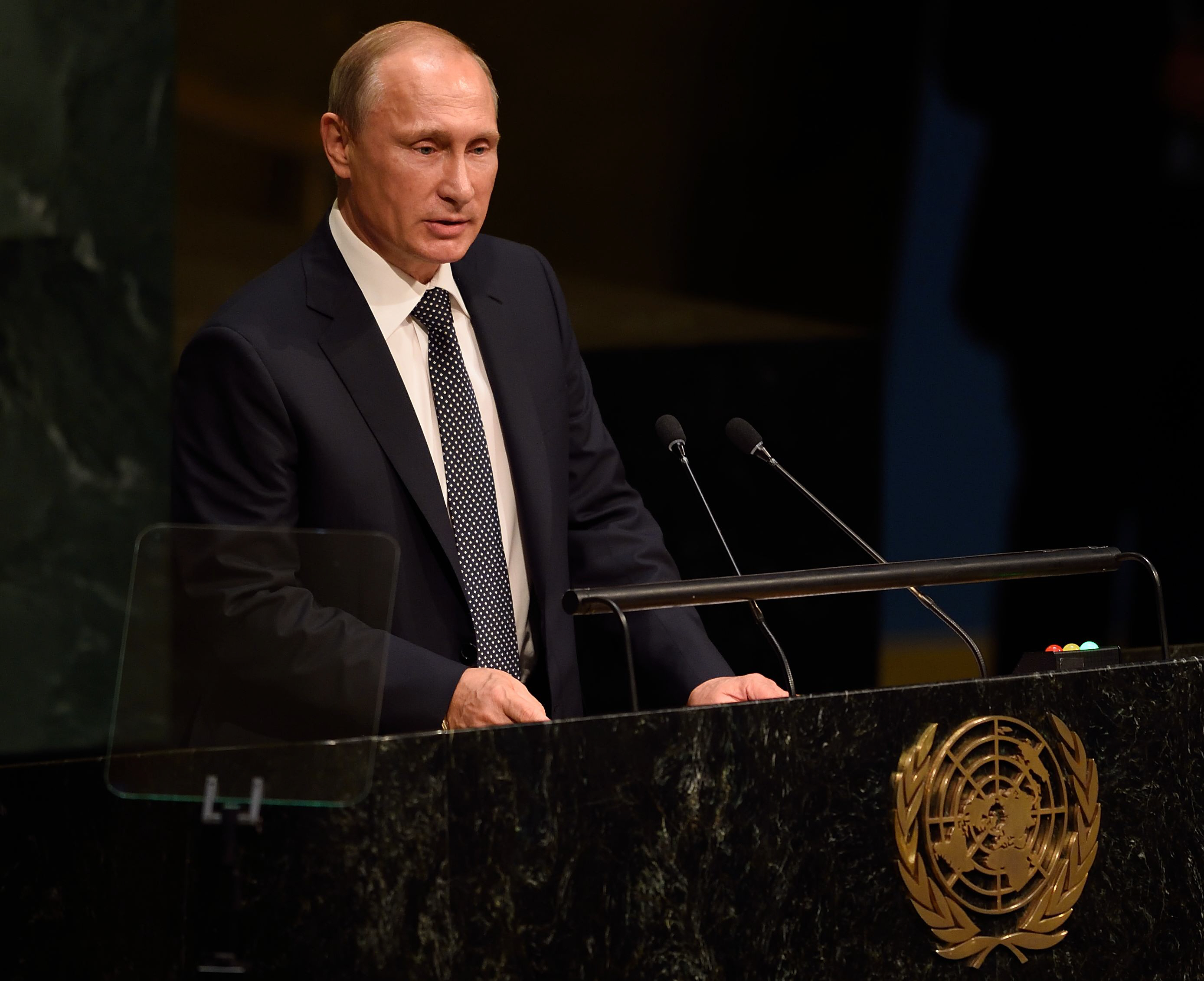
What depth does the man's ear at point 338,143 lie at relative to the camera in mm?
2559

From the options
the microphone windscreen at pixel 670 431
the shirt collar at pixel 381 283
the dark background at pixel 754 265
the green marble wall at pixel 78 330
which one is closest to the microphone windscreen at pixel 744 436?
the microphone windscreen at pixel 670 431

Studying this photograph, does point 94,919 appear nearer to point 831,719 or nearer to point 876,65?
point 831,719

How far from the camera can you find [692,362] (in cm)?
414

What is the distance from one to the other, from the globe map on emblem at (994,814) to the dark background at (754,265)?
6.80ft

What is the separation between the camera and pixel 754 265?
4.26 metres

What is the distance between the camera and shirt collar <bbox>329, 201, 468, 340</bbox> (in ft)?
8.32

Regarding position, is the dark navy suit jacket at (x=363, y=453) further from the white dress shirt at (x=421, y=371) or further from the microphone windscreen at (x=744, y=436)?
the microphone windscreen at (x=744, y=436)

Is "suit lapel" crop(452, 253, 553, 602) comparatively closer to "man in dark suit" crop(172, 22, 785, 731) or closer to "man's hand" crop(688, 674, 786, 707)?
"man in dark suit" crop(172, 22, 785, 731)

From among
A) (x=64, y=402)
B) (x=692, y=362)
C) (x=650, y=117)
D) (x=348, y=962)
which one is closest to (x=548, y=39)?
(x=650, y=117)

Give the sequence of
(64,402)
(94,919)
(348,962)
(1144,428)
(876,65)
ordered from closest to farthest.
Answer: (348,962)
(94,919)
(64,402)
(876,65)
(1144,428)

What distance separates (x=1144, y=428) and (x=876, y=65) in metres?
1.30

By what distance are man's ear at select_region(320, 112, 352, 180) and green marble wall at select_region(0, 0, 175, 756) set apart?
141cm

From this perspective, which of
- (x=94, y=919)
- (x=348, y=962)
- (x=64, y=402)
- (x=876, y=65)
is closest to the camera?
(x=348, y=962)

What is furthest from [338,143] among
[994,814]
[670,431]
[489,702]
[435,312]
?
[994,814]
